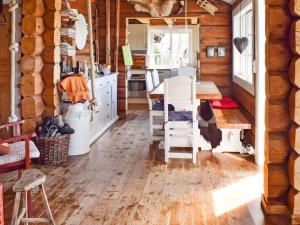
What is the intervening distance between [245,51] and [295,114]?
13.6ft

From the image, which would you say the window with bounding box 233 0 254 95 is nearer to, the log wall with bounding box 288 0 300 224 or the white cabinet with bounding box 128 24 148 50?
the log wall with bounding box 288 0 300 224

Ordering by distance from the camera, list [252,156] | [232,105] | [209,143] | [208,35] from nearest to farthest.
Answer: [252,156] → [209,143] → [232,105] → [208,35]

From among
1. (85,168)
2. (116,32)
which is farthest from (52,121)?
(116,32)

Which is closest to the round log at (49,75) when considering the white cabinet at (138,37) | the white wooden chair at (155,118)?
the white wooden chair at (155,118)

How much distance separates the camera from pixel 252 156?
5.21 metres

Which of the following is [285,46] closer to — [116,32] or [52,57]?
[52,57]

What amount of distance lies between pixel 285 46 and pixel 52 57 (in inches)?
115

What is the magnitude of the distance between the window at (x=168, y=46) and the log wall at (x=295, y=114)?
8873mm

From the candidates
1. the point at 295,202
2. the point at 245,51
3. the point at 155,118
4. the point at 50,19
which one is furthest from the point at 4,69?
the point at 245,51

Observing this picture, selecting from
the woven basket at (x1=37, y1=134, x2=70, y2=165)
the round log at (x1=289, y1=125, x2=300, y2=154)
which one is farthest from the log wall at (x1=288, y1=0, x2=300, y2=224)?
the woven basket at (x1=37, y1=134, x2=70, y2=165)

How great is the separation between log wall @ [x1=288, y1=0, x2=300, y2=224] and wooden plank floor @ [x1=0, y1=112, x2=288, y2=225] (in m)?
0.19

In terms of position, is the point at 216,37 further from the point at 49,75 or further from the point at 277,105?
the point at 277,105

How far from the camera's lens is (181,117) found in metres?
5.14

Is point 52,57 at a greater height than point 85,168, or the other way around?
point 52,57
